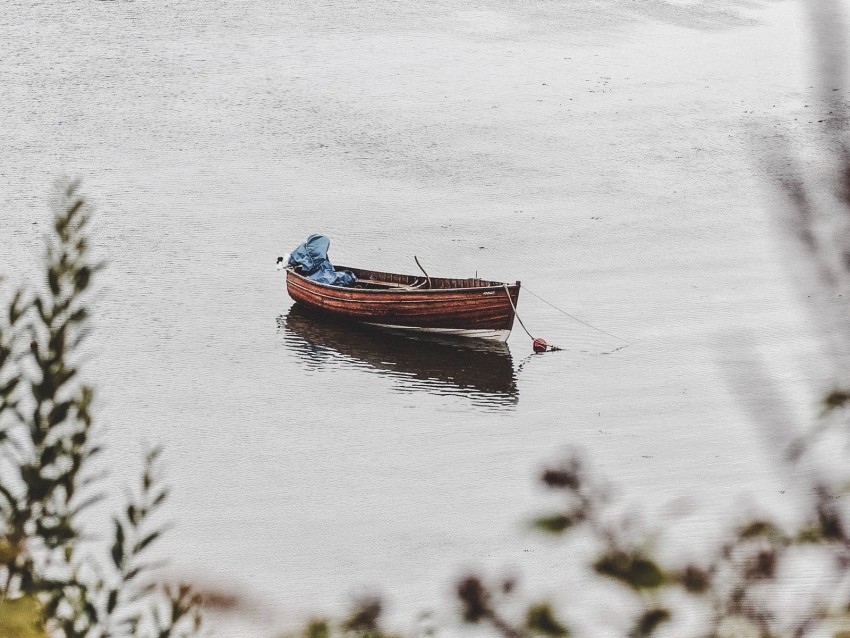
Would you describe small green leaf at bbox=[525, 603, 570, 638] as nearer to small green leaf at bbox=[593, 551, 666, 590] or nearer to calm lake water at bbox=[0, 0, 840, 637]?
small green leaf at bbox=[593, 551, 666, 590]

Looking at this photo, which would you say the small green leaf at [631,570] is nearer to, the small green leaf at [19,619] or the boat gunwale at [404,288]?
the small green leaf at [19,619]

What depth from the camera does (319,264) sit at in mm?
25297

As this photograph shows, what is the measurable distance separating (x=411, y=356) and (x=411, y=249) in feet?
16.8

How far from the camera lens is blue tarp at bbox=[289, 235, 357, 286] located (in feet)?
82.2

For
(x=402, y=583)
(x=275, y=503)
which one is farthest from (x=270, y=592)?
(x=275, y=503)

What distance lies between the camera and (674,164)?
34.5 meters

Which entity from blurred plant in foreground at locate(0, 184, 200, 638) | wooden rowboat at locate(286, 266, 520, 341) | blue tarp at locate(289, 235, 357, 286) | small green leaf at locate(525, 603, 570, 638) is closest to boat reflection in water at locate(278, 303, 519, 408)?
wooden rowboat at locate(286, 266, 520, 341)

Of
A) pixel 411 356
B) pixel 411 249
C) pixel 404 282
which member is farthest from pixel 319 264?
pixel 411 249

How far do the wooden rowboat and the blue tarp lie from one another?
0.25 metres

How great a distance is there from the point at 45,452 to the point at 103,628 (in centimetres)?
43

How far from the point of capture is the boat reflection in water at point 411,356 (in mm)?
22172

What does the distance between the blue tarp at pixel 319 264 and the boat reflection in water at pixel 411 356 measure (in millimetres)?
858

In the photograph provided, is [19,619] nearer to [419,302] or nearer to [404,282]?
[419,302]

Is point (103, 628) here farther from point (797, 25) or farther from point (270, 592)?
point (797, 25)
